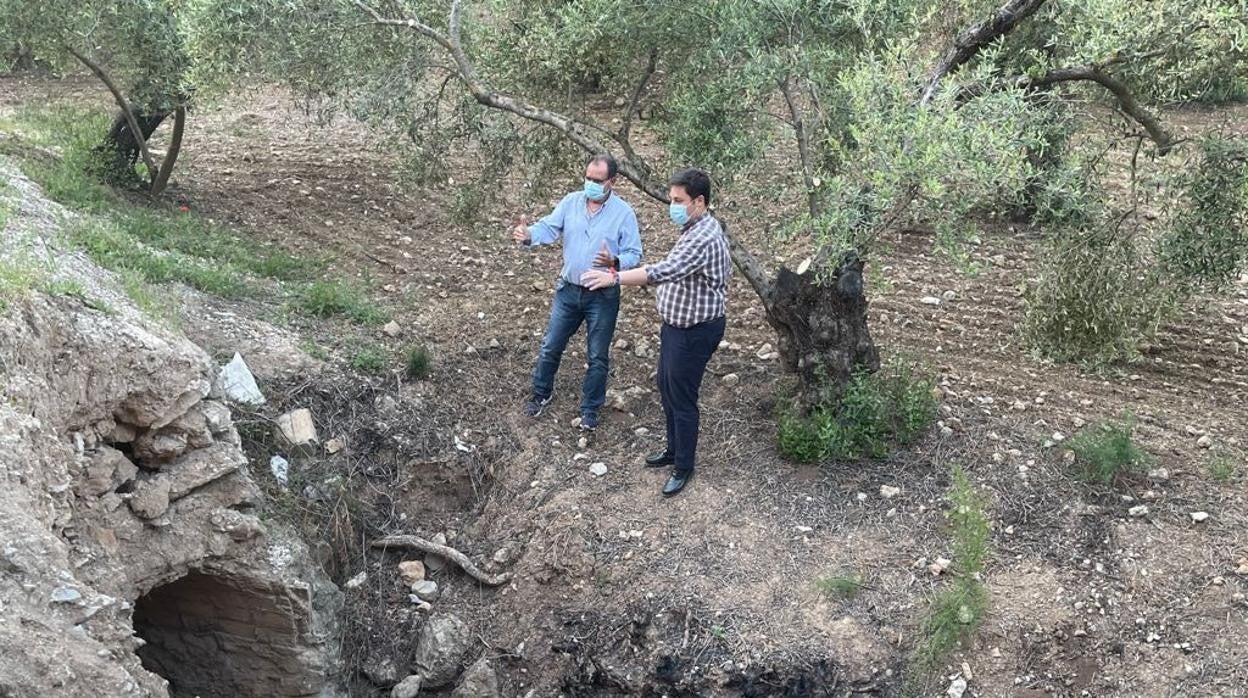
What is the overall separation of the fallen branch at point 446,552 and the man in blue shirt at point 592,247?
4.80 feet

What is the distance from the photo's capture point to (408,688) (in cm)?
706

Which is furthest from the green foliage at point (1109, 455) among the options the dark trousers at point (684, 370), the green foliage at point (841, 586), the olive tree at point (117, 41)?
the olive tree at point (117, 41)

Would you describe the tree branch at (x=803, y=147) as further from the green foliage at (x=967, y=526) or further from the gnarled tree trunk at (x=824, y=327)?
the green foliage at (x=967, y=526)

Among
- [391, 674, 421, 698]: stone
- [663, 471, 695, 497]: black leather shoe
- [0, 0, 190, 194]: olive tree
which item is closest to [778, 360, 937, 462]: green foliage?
[663, 471, 695, 497]: black leather shoe

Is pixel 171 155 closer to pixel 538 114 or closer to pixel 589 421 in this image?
pixel 538 114

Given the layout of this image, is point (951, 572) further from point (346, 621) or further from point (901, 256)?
point (901, 256)

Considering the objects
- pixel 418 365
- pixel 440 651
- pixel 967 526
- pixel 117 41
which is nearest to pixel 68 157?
pixel 117 41

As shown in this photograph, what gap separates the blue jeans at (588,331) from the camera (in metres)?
7.73

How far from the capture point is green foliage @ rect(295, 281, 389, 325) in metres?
9.10

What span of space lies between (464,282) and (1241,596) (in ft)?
21.1

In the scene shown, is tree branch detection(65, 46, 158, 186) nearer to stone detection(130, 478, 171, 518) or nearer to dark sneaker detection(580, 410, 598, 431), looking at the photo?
stone detection(130, 478, 171, 518)

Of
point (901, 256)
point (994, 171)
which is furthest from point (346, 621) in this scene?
point (901, 256)

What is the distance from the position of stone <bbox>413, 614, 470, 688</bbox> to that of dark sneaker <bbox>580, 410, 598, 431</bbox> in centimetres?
169

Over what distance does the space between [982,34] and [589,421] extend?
3627 mm
